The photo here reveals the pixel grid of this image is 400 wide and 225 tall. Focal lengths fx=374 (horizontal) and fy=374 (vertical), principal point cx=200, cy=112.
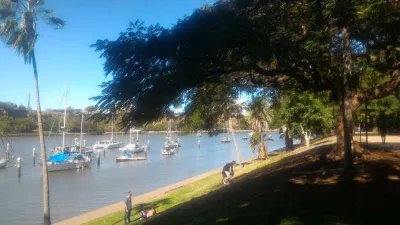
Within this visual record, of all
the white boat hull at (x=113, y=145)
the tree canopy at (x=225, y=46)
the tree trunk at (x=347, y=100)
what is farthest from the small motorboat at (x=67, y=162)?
the tree trunk at (x=347, y=100)

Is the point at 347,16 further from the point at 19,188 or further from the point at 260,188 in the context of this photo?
the point at 19,188

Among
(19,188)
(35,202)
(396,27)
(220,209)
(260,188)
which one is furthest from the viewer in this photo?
(19,188)

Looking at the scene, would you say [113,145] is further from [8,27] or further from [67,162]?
[8,27]

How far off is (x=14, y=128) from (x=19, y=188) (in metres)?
69.7

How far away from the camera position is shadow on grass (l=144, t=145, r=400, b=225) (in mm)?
8117

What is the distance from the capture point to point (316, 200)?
9.38m

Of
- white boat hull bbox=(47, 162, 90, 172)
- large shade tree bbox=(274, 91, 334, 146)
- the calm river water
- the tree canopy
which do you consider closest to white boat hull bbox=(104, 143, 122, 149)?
the calm river water

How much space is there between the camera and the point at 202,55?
364 inches

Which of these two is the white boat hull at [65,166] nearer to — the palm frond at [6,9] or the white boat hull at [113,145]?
the palm frond at [6,9]

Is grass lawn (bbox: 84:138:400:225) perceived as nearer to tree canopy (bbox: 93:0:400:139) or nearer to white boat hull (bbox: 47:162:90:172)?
tree canopy (bbox: 93:0:400:139)

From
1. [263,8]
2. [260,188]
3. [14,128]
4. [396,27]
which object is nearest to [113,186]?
[260,188]

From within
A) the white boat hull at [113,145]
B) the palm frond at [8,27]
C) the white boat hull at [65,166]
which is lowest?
the white boat hull at [65,166]

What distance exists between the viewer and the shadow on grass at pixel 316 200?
8117mm

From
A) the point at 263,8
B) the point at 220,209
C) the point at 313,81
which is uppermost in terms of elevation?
the point at 263,8
